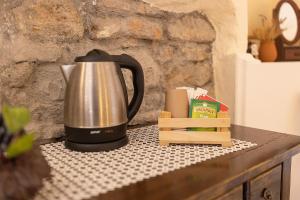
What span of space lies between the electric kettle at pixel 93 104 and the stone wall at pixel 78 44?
0.14m

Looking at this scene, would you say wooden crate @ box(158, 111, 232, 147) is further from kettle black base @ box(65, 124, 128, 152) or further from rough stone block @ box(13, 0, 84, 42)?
rough stone block @ box(13, 0, 84, 42)

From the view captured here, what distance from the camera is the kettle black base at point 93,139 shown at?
0.73m

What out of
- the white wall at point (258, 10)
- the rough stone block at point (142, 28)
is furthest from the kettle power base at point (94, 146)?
the white wall at point (258, 10)

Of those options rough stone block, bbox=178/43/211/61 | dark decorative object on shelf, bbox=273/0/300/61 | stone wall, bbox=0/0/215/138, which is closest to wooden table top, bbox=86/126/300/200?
stone wall, bbox=0/0/215/138

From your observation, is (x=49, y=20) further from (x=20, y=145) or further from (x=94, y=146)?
(x=20, y=145)

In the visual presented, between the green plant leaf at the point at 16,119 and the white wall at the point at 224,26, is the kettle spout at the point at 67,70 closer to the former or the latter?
the green plant leaf at the point at 16,119

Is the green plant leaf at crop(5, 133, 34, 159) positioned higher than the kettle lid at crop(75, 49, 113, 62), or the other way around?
the kettle lid at crop(75, 49, 113, 62)

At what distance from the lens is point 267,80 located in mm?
1357

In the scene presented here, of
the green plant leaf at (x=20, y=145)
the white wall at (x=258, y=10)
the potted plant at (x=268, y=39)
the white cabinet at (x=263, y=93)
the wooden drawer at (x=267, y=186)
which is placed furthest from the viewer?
the white wall at (x=258, y=10)

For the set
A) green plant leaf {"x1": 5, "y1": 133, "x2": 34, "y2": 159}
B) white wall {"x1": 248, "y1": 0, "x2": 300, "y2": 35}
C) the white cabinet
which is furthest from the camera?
white wall {"x1": 248, "y1": 0, "x2": 300, "y2": 35}

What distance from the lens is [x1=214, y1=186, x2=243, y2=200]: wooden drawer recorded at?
594 millimetres

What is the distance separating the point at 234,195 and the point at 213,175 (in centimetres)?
8

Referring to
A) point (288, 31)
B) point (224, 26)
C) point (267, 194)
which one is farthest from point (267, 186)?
point (288, 31)

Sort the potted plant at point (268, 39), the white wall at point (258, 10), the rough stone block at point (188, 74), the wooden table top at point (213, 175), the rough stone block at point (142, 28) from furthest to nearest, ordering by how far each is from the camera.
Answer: the white wall at point (258, 10) < the potted plant at point (268, 39) < the rough stone block at point (188, 74) < the rough stone block at point (142, 28) < the wooden table top at point (213, 175)
